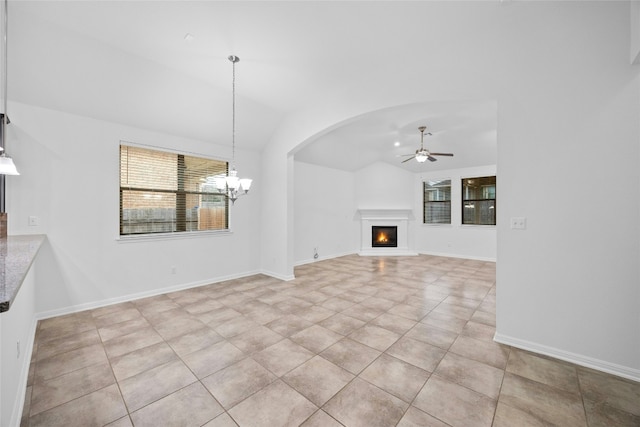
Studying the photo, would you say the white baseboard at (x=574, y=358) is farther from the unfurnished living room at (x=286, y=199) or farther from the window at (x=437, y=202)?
the window at (x=437, y=202)

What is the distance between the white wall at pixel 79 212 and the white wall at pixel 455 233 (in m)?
6.87

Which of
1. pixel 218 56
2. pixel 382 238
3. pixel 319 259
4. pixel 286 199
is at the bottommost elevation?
pixel 319 259


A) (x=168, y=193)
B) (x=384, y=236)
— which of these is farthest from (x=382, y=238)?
(x=168, y=193)

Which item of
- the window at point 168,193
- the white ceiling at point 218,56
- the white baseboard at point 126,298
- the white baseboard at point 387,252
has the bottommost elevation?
the white baseboard at point 126,298

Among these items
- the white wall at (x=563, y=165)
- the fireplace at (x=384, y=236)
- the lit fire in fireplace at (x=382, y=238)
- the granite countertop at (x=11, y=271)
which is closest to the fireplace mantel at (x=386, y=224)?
the fireplace at (x=384, y=236)

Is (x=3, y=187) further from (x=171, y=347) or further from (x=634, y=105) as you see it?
(x=634, y=105)

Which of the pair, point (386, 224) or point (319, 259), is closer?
point (319, 259)

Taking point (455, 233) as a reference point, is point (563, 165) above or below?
above

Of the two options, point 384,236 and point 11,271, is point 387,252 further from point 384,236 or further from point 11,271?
point 11,271

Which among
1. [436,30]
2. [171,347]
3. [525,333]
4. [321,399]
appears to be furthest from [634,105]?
[171,347]

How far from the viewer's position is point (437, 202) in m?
8.13

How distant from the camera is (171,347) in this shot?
2.55 meters

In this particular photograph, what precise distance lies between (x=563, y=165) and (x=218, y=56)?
395cm

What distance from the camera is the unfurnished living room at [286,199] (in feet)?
6.23
